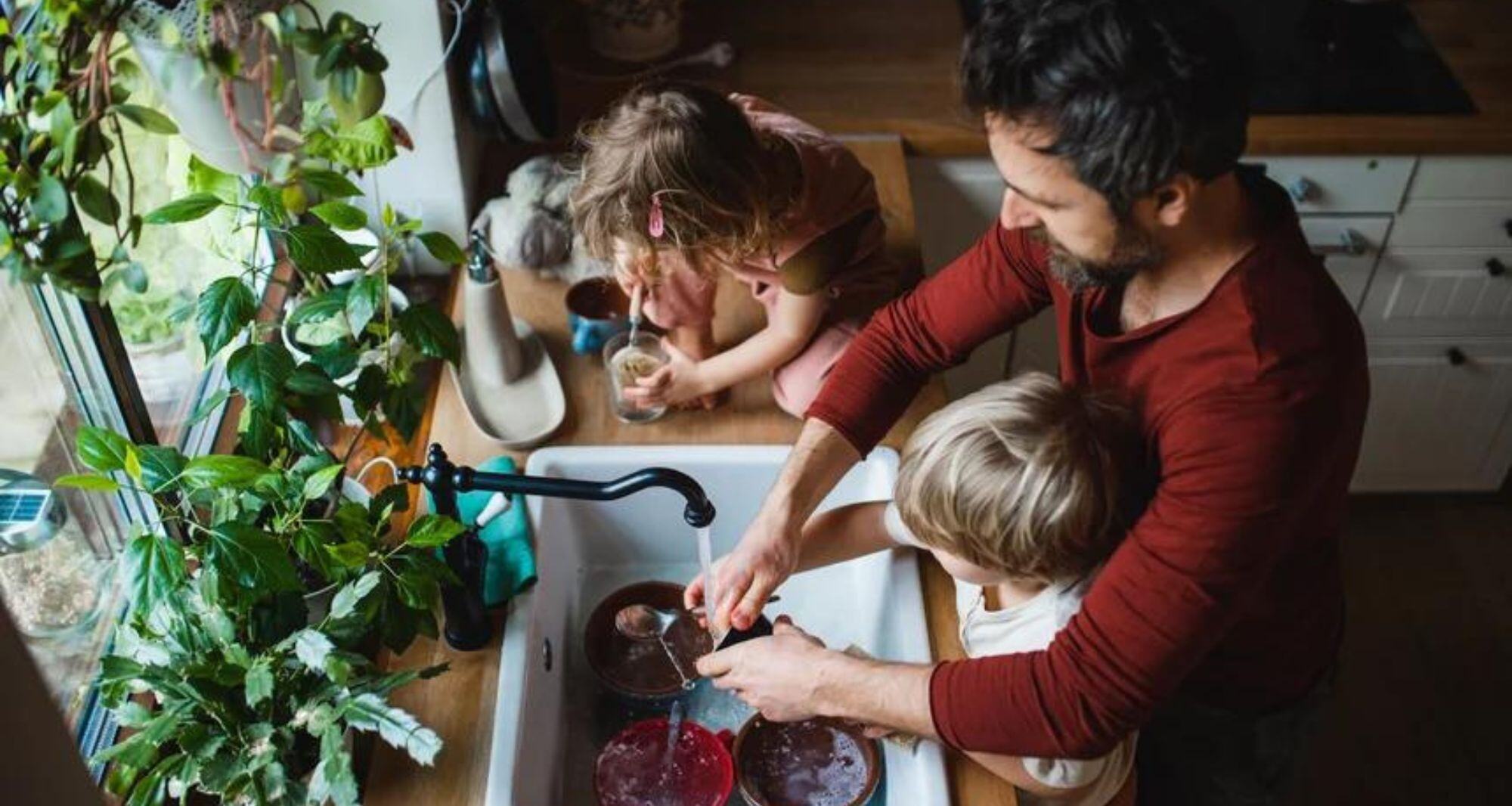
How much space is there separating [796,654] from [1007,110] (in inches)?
21.1

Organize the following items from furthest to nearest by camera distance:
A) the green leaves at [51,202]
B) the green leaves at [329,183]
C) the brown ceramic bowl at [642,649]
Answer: the brown ceramic bowl at [642,649], the green leaves at [329,183], the green leaves at [51,202]

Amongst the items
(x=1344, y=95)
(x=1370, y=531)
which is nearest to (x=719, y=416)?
(x=1344, y=95)

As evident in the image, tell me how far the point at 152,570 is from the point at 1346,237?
185cm

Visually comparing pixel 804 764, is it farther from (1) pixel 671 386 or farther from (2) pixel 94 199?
(2) pixel 94 199

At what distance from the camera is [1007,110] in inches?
42.1

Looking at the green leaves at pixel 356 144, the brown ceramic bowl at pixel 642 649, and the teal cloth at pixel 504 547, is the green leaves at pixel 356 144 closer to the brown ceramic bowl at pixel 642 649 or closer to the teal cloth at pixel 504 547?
the teal cloth at pixel 504 547

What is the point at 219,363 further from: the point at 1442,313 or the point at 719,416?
the point at 1442,313

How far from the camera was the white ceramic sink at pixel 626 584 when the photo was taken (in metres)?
1.31

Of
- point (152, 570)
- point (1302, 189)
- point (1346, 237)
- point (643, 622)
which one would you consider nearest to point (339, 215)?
point (152, 570)

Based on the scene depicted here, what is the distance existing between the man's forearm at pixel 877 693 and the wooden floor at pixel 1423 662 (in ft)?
4.22

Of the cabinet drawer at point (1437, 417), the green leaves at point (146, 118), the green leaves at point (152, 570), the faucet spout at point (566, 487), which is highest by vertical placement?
the green leaves at point (146, 118)

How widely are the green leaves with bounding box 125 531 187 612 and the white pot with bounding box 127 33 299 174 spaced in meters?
0.38

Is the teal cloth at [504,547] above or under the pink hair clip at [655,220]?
under

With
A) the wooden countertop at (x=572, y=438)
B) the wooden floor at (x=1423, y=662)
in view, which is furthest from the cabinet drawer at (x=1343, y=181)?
the wooden floor at (x=1423, y=662)
